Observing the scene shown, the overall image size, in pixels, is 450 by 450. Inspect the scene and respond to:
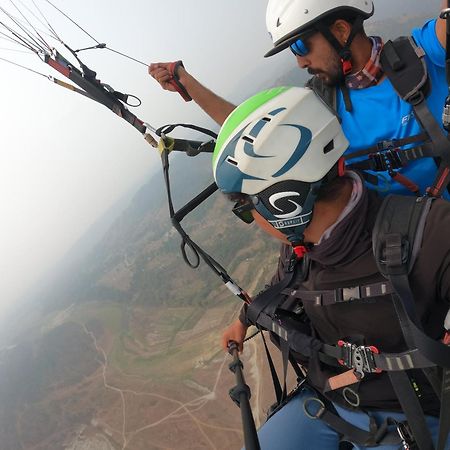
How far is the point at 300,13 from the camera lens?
101 inches

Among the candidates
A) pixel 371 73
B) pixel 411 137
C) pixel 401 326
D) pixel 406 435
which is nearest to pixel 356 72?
pixel 371 73

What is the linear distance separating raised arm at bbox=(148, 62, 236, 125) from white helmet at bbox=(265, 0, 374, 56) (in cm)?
62

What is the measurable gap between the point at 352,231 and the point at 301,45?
1579 millimetres

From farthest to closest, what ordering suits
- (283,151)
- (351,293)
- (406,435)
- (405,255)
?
(406,435) → (351,293) → (283,151) → (405,255)

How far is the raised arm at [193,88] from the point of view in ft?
→ 9.87

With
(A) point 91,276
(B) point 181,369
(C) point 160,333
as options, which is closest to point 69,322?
(A) point 91,276

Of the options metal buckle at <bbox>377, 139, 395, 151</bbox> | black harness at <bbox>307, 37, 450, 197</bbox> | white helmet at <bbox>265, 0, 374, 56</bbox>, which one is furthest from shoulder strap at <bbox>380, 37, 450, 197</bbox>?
white helmet at <bbox>265, 0, 374, 56</bbox>

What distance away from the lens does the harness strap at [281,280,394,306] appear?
170 cm

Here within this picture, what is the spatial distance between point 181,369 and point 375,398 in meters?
52.2

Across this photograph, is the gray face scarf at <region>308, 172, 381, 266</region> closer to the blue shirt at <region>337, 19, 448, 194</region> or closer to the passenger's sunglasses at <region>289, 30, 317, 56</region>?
the blue shirt at <region>337, 19, 448, 194</region>

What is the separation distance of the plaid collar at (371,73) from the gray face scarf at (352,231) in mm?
1111

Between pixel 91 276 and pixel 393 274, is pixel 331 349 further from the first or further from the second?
pixel 91 276

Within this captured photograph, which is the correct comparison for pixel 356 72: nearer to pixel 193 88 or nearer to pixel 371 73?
pixel 371 73

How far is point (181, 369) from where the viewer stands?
50719 mm
